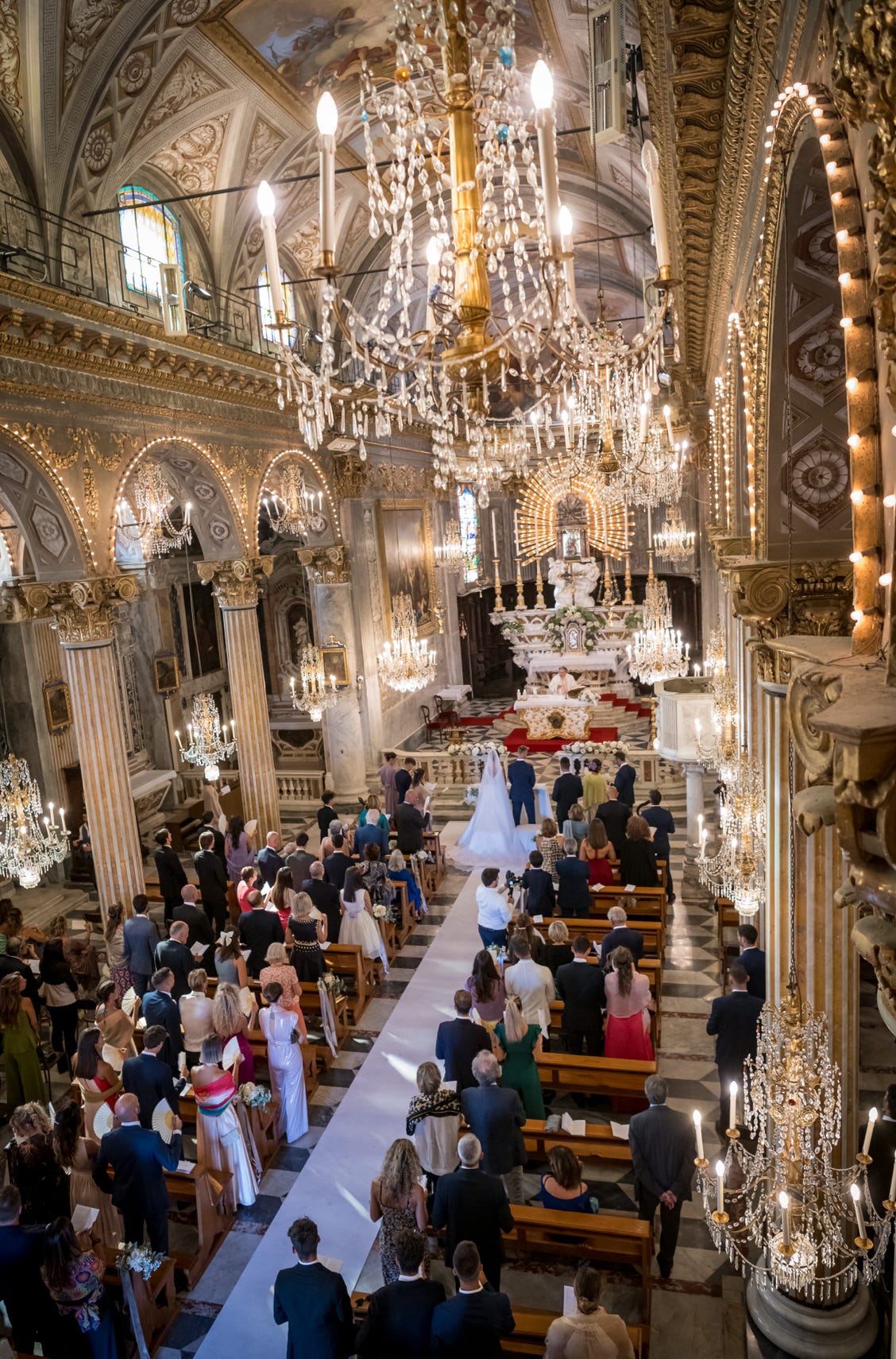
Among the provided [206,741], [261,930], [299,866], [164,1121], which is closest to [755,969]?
[164,1121]

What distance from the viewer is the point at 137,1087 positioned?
618 cm

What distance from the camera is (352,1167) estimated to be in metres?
6.96

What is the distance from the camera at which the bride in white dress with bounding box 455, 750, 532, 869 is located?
13078mm

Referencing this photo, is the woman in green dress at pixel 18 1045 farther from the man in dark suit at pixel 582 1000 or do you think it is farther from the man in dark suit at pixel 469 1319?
the man in dark suit at pixel 469 1319

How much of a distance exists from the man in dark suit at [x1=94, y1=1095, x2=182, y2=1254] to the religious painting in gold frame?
14.6 meters

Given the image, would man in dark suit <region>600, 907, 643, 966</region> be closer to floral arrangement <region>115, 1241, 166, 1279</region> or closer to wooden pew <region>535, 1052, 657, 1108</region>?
wooden pew <region>535, 1052, 657, 1108</region>

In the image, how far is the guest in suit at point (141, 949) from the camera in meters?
8.72

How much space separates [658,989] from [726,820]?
198cm

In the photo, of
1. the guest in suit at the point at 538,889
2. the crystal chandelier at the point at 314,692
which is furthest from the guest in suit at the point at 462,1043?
the crystal chandelier at the point at 314,692

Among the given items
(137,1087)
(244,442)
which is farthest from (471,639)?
(137,1087)

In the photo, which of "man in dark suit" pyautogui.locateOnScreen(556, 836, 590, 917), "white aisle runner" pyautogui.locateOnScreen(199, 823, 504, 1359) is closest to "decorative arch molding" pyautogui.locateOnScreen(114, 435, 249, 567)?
"white aisle runner" pyautogui.locateOnScreen(199, 823, 504, 1359)

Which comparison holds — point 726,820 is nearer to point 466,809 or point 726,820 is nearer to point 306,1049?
point 306,1049

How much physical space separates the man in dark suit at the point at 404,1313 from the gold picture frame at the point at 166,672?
15.3 m

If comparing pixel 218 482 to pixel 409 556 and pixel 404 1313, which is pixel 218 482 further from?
pixel 404 1313
